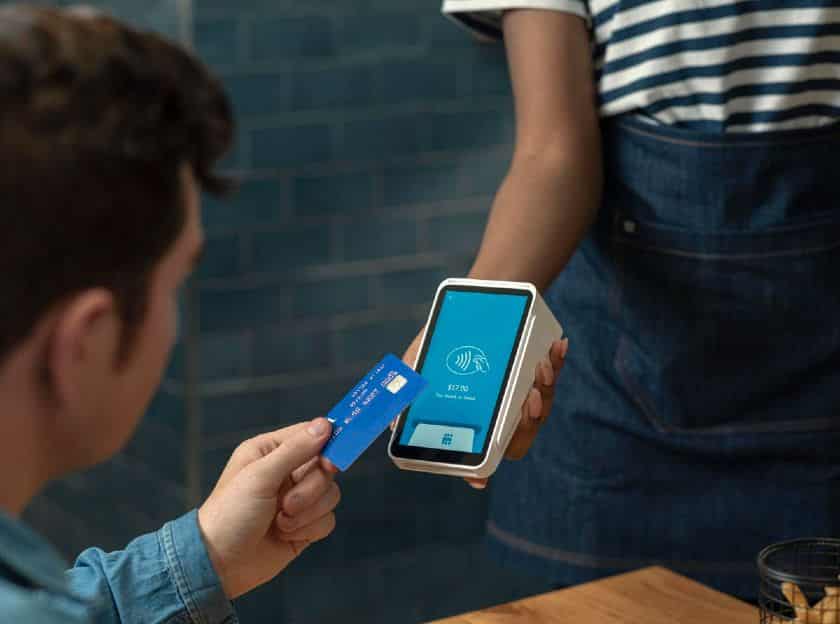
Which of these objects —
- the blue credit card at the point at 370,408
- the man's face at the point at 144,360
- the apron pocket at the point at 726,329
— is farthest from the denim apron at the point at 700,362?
the man's face at the point at 144,360

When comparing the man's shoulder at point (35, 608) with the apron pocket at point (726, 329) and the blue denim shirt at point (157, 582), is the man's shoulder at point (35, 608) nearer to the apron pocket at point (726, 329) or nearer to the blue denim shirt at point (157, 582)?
the blue denim shirt at point (157, 582)

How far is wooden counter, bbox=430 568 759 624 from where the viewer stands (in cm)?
134

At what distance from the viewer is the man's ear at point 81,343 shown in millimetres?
823

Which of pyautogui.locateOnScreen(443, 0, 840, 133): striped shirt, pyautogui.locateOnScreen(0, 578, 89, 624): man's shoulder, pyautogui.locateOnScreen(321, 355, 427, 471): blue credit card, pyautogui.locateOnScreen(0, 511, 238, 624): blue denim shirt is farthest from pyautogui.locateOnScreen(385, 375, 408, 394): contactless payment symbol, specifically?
pyautogui.locateOnScreen(443, 0, 840, 133): striped shirt

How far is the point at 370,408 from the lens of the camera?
1261 mm

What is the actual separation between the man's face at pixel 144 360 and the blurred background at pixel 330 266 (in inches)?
70.9

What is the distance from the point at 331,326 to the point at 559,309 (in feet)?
3.65

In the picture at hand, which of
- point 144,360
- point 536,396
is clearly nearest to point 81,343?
point 144,360

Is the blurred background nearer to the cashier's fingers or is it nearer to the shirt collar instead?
the cashier's fingers

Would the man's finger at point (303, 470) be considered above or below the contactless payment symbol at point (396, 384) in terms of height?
below

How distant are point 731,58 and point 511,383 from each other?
1.74ft

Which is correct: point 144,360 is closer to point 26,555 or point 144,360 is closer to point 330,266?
point 26,555

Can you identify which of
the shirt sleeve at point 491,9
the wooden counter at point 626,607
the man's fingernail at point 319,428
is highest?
the shirt sleeve at point 491,9

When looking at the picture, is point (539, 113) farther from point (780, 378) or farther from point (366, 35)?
point (366, 35)
